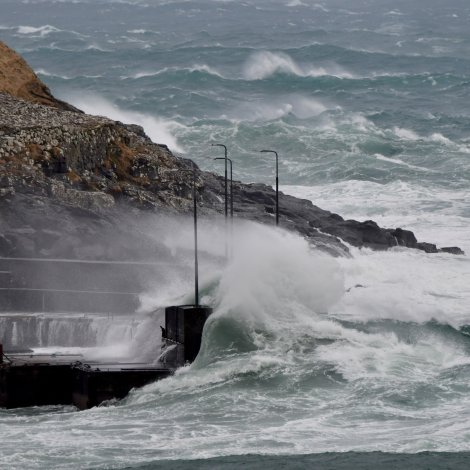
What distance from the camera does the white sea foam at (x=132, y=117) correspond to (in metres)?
127

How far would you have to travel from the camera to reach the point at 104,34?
655 feet

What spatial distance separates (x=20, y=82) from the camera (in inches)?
3450

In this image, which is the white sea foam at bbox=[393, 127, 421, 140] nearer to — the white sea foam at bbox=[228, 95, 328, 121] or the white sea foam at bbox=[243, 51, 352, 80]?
the white sea foam at bbox=[228, 95, 328, 121]

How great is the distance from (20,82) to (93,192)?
13563 millimetres

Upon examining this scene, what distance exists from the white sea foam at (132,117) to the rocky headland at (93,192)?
3803 cm

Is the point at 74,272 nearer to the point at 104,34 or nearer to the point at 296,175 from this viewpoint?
the point at 296,175

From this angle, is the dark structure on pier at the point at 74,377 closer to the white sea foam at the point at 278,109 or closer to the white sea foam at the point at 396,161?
the white sea foam at the point at 396,161

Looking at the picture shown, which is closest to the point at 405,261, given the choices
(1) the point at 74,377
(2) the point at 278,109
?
(1) the point at 74,377

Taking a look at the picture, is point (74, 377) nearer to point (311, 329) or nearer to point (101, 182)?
point (311, 329)

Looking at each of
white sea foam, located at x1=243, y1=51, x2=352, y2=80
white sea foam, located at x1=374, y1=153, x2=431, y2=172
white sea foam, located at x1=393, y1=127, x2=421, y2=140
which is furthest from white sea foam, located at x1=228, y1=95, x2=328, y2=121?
white sea foam, located at x1=374, y1=153, x2=431, y2=172

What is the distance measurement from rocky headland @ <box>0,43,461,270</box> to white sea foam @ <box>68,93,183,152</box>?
125 ft

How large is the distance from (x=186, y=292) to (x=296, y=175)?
43.9 meters

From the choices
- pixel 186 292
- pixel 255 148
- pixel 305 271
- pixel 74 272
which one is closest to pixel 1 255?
pixel 74 272

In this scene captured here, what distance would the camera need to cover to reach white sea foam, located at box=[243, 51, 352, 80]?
163762 mm
